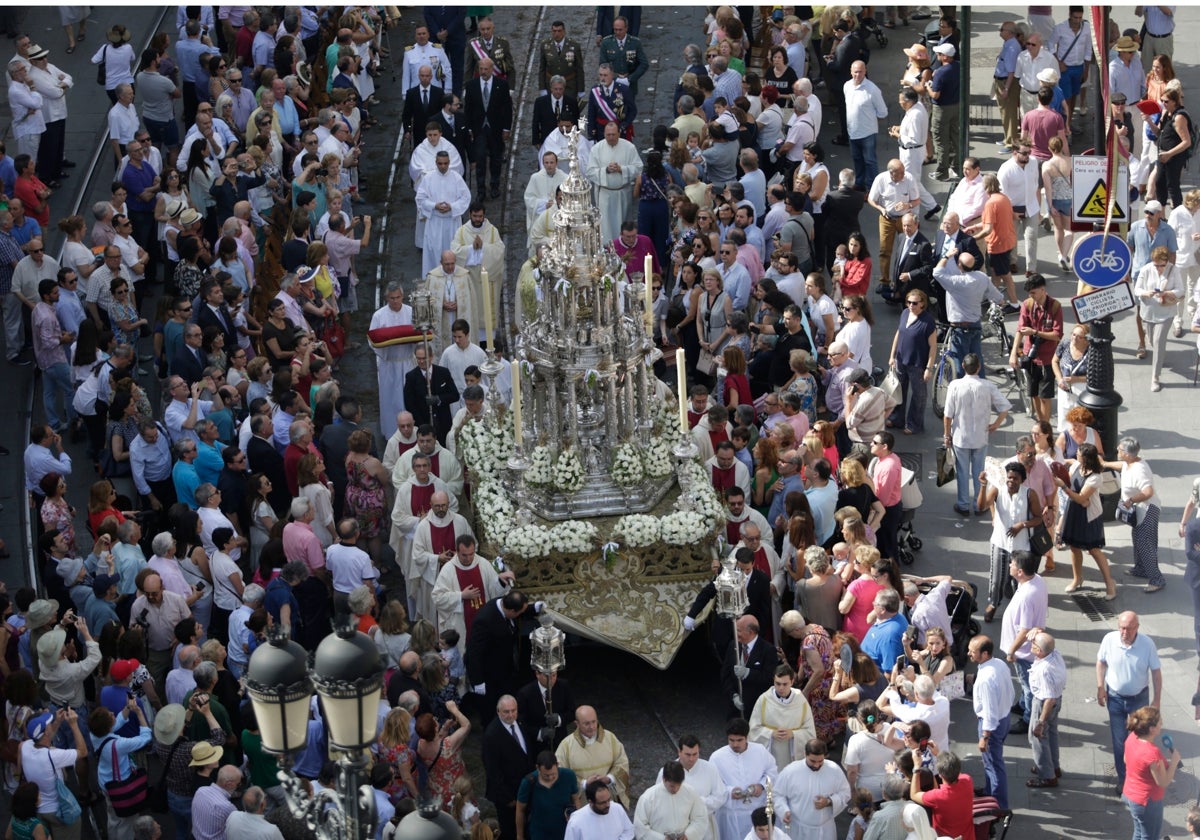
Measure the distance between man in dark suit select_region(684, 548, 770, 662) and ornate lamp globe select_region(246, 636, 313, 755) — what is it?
7.91m

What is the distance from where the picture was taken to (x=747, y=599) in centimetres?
1886

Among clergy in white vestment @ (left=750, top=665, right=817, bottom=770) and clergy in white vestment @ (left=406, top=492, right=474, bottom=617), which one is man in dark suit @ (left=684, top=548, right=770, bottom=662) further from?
clergy in white vestment @ (left=406, top=492, right=474, bottom=617)

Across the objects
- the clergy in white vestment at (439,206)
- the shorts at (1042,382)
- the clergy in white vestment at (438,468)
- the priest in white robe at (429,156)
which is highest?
the priest in white robe at (429,156)

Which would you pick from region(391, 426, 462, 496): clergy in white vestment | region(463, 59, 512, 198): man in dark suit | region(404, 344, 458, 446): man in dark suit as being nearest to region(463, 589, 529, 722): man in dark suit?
region(391, 426, 462, 496): clergy in white vestment

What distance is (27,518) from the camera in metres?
21.7

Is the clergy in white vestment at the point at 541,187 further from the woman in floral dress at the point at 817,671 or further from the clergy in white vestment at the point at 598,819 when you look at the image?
the clergy in white vestment at the point at 598,819

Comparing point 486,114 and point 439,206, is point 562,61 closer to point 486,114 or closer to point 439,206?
point 486,114

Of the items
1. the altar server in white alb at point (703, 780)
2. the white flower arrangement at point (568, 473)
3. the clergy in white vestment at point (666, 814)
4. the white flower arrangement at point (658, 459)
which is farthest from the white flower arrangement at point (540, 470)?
the clergy in white vestment at point (666, 814)

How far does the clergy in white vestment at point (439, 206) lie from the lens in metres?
25.6

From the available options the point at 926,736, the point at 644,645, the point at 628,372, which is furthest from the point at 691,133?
the point at 926,736

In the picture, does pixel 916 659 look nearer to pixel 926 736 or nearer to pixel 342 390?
pixel 926 736

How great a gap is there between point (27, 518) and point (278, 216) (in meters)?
4.82

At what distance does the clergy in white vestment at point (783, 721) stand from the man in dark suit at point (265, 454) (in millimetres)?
5198

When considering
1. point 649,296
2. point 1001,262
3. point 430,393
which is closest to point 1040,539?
point 649,296
